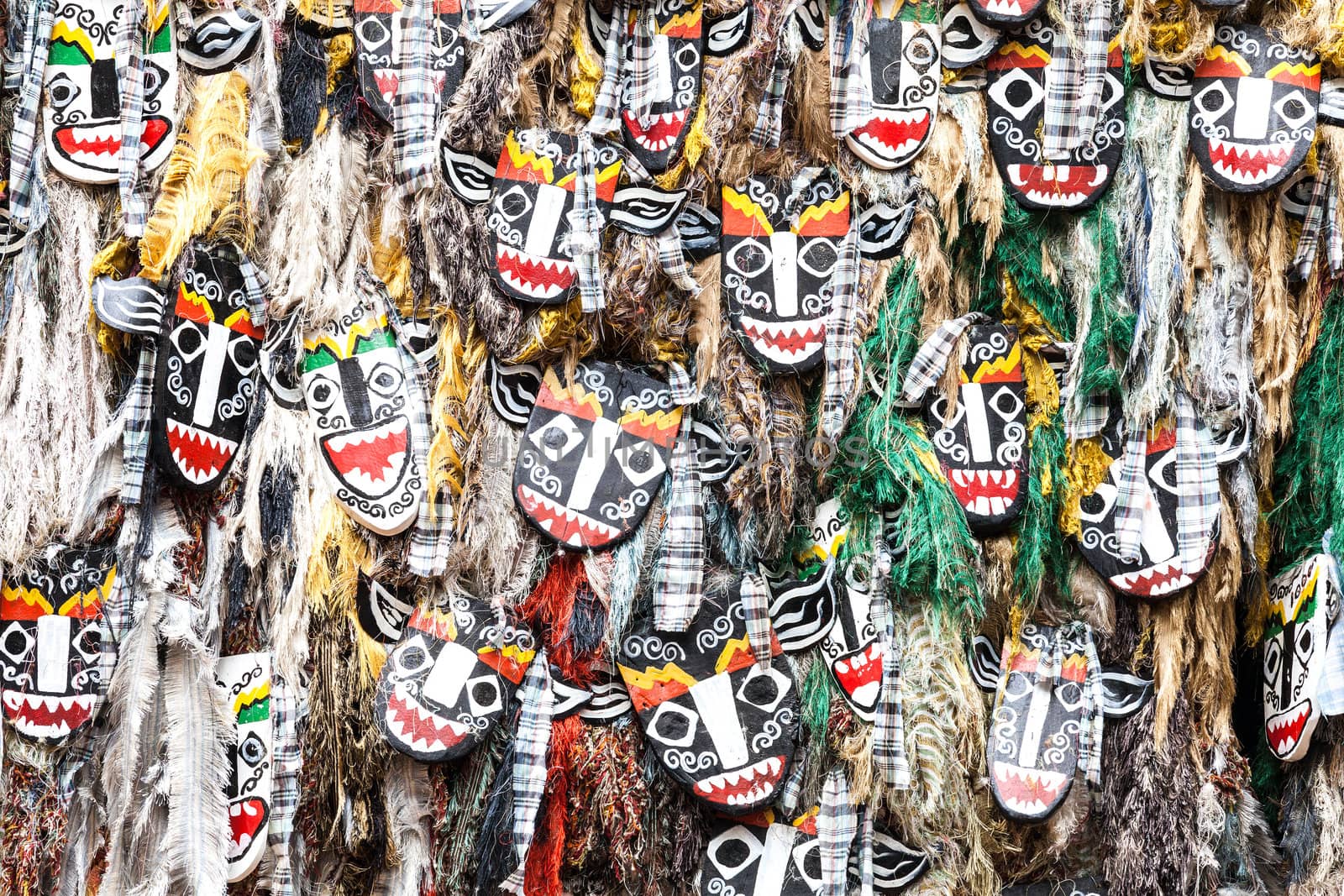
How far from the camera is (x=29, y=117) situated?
1805 mm

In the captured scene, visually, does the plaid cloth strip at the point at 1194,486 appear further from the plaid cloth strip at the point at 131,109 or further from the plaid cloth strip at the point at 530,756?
the plaid cloth strip at the point at 131,109

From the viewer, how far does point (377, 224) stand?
187 cm

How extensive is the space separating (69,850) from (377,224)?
0.96 m

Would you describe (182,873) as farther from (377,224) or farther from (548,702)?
(377,224)

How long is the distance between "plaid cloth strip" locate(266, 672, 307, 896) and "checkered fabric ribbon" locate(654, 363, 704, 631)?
51cm

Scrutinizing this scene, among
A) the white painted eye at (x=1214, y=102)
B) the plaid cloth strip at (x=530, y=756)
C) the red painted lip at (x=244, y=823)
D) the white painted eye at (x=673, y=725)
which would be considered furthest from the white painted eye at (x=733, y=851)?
the white painted eye at (x=1214, y=102)

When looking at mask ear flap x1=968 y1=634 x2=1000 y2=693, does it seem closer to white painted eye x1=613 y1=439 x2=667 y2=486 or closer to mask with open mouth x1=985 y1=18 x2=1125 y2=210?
white painted eye x1=613 y1=439 x2=667 y2=486

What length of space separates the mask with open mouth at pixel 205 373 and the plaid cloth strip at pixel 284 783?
320 millimetres

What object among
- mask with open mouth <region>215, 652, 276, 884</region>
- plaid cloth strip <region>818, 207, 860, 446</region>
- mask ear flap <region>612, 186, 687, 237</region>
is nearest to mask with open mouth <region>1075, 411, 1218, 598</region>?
plaid cloth strip <region>818, 207, 860, 446</region>

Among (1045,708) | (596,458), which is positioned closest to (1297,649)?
(1045,708)

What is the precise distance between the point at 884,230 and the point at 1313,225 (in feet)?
1.95

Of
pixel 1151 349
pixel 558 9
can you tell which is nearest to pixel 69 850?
pixel 558 9

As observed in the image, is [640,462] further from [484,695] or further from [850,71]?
[850,71]

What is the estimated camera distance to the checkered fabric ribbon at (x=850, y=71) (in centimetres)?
183
